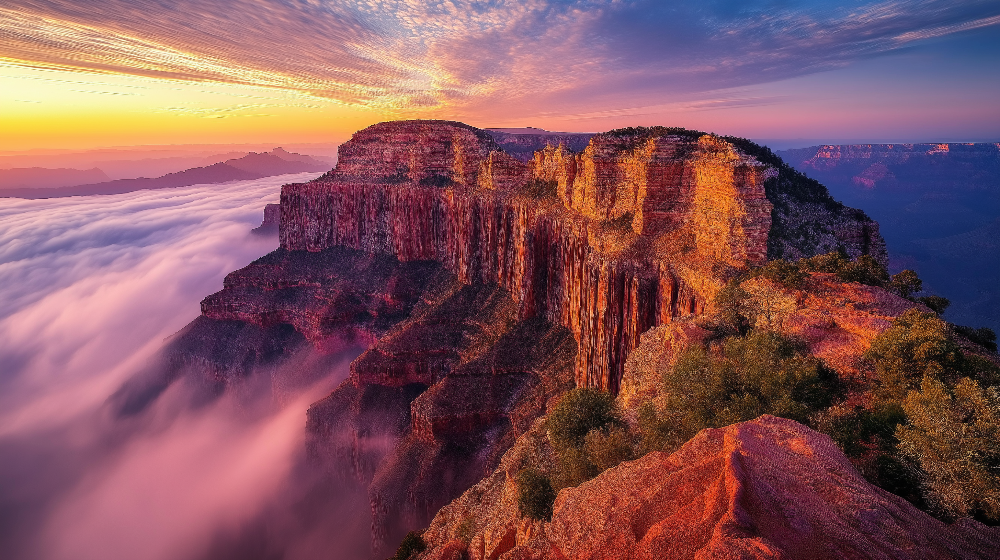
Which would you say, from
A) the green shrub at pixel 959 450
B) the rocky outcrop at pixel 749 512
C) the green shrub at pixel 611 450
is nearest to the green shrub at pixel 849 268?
the green shrub at pixel 959 450

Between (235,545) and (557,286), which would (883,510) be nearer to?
(557,286)

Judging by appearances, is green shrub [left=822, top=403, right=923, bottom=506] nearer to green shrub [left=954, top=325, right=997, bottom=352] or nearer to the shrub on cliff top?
green shrub [left=954, top=325, right=997, bottom=352]

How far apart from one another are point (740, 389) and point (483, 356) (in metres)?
33.2

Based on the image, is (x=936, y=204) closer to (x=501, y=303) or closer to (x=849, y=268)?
(x=501, y=303)

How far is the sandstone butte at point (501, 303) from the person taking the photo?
18734 mm

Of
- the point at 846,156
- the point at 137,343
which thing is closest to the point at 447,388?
the point at 137,343

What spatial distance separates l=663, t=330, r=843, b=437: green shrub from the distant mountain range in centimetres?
7700

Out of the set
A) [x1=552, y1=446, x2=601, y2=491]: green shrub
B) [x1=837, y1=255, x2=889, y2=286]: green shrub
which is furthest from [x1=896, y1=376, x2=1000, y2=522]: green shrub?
[x1=837, y1=255, x2=889, y2=286]: green shrub

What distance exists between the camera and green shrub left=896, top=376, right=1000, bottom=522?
8734mm

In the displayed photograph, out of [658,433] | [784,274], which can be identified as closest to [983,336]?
[784,274]

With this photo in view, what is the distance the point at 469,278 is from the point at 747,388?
48.4 m

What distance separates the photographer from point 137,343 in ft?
311

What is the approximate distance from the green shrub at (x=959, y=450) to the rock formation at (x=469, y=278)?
45.5 ft

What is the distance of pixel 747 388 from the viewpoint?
1468 cm
